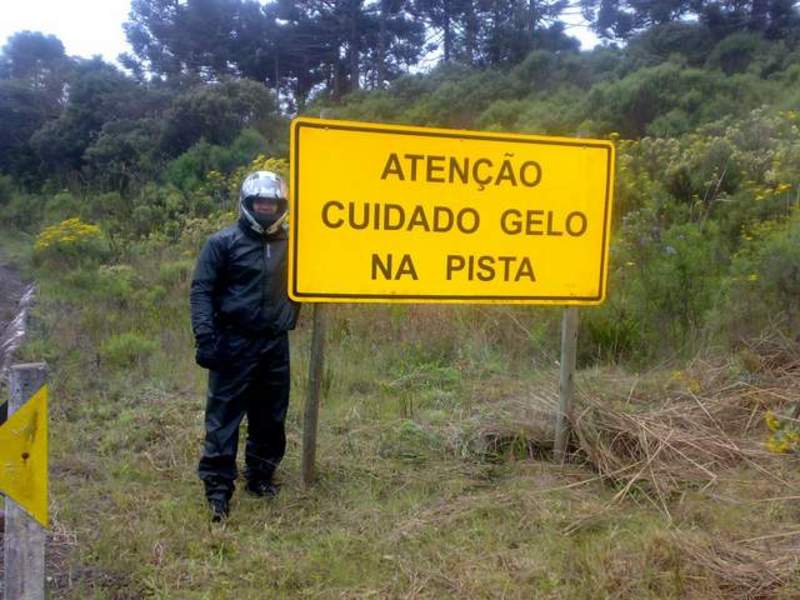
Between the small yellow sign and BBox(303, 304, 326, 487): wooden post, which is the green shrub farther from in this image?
the small yellow sign

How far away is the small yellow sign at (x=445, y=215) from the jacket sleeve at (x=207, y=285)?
1.29 feet

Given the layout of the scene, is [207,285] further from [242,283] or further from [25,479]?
[25,479]

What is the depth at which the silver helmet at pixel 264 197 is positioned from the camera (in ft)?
14.5

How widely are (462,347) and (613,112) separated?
415 inches

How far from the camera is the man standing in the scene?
4383 millimetres

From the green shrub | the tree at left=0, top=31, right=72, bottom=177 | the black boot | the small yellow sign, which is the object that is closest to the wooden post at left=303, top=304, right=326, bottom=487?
the small yellow sign

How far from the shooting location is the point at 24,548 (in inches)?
112

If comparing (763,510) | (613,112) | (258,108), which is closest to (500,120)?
(613,112)

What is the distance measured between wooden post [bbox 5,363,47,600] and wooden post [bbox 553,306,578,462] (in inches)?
114

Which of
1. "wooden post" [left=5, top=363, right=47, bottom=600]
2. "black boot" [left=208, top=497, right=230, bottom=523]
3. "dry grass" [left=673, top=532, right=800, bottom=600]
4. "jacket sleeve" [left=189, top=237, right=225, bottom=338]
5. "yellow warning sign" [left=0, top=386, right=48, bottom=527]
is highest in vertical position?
"jacket sleeve" [left=189, top=237, right=225, bottom=338]

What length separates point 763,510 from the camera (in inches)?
159

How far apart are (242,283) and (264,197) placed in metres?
0.47

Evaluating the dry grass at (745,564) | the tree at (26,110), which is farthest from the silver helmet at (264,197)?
the tree at (26,110)

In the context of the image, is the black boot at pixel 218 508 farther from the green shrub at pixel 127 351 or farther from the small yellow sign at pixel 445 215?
the green shrub at pixel 127 351
